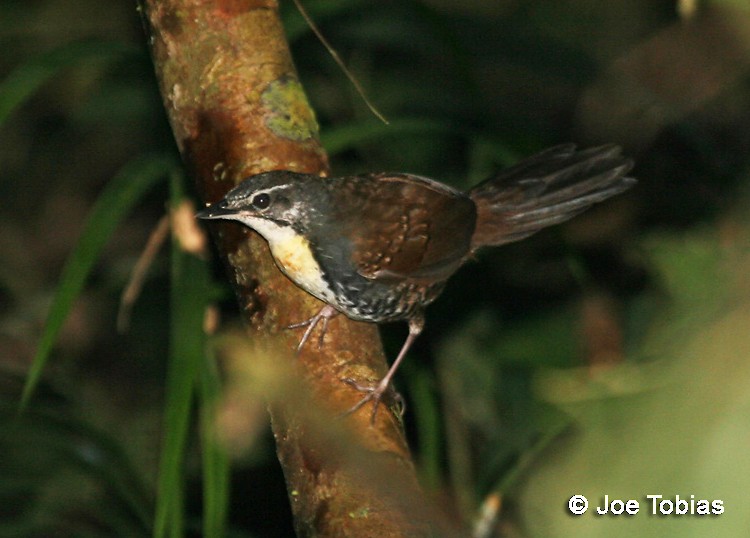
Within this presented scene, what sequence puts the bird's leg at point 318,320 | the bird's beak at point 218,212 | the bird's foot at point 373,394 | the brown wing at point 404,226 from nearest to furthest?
the bird's foot at point 373,394, the bird's leg at point 318,320, the bird's beak at point 218,212, the brown wing at point 404,226

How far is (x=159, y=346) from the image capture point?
5.26m

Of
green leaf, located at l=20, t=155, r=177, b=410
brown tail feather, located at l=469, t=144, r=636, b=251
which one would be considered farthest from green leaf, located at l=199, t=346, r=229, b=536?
brown tail feather, located at l=469, t=144, r=636, b=251

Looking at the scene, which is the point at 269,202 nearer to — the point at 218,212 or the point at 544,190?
the point at 218,212

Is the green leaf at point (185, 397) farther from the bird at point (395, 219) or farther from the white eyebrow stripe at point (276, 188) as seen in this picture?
the white eyebrow stripe at point (276, 188)

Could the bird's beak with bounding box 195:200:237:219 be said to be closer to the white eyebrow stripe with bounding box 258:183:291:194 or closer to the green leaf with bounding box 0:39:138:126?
the white eyebrow stripe with bounding box 258:183:291:194

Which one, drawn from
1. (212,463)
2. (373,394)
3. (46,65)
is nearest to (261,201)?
(373,394)

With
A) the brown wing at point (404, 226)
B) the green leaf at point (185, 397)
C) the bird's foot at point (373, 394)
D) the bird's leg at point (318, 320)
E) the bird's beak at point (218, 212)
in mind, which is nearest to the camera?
the bird's foot at point (373, 394)

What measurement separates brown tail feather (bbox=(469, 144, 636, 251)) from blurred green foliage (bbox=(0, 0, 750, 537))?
217mm

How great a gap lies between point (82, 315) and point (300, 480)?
162 inches

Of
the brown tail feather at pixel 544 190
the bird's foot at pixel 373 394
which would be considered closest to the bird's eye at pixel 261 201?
the bird's foot at pixel 373 394

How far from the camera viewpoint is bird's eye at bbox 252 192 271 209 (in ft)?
8.66

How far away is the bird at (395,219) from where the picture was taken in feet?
8.84

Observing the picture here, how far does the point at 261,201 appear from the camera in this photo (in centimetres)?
267

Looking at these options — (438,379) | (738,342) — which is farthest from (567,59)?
(738,342)
